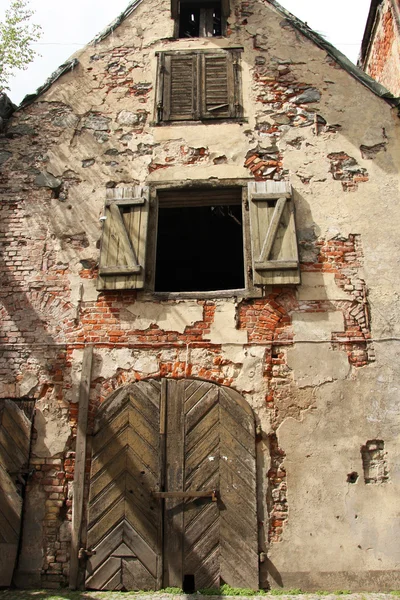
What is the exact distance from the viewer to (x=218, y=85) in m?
7.44

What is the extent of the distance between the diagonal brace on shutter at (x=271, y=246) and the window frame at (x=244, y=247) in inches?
7.4

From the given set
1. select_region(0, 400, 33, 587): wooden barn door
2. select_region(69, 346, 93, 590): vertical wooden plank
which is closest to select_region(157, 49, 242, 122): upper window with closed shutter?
→ select_region(69, 346, 93, 590): vertical wooden plank

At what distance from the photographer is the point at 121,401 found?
5758 mm

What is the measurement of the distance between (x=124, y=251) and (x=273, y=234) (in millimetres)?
1809

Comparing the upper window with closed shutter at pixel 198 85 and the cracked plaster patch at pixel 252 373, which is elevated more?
the upper window with closed shutter at pixel 198 85

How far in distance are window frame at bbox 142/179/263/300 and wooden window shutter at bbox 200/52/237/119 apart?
3.64 feet

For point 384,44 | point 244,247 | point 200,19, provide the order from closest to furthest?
point 244,247 < point 200,19 < point 384,44

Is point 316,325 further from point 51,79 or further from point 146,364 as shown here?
point 51,79

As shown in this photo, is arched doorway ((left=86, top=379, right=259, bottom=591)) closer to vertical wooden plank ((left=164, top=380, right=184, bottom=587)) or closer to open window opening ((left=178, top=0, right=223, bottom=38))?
vertical wooden plank ((left=164, top=380, right=184, bottom=587))

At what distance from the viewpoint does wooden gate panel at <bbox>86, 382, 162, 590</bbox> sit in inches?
204

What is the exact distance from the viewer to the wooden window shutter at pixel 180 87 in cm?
729

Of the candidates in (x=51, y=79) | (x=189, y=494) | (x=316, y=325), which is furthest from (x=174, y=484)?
(x=51, y=79)

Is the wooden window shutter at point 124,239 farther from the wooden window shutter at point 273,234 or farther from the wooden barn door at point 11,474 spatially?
the wooden barn door at point 11,474

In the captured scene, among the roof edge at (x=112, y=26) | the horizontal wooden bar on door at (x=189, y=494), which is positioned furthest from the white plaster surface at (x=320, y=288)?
the roof edge at (x=112, y=26)
